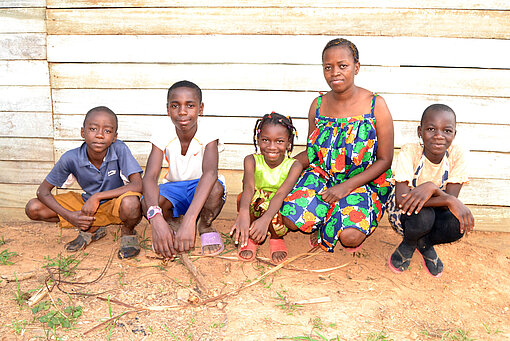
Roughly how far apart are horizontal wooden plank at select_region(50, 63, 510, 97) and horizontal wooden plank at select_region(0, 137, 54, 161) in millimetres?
614

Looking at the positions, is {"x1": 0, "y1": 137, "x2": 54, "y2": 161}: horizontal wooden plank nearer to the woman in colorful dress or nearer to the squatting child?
the squatting child

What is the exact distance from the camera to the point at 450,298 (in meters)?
2.73

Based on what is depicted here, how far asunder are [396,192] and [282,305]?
1.21 metres

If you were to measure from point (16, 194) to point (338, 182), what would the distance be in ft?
10.7

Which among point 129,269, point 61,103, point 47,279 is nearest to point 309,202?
point 129,269

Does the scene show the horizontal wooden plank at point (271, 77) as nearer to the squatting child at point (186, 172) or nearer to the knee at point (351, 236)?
the squatting child at point (186, 172)

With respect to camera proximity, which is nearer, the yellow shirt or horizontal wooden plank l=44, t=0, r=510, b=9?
the yellow shirt

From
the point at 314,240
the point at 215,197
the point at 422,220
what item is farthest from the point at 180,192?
the point at 422,220

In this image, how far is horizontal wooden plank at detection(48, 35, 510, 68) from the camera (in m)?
3.54

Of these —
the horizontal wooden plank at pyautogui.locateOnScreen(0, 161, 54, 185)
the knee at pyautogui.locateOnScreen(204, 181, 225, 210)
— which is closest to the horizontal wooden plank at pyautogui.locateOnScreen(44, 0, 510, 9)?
the horizontal wooden plank at pyautogui.locateOnScreen(0, 161, 54, 185)

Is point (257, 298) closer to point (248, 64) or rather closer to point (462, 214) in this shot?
point (462, 214)

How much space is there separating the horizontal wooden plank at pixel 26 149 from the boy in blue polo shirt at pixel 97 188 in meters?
0.82

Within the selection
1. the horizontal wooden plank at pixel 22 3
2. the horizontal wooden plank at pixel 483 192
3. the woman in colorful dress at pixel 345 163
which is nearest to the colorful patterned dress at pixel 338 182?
the woman in colorful dress at pixel 345 163

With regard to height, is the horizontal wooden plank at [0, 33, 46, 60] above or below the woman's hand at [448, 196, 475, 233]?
above
